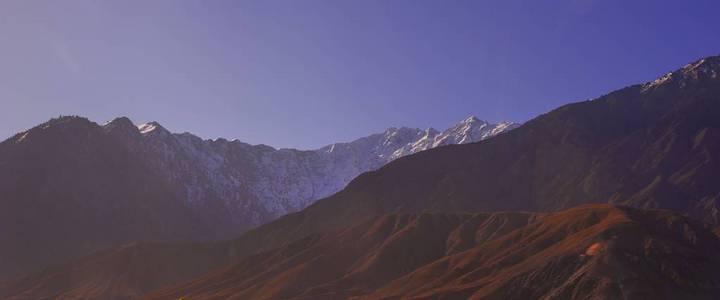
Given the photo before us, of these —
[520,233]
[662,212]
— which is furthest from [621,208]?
[520,233]

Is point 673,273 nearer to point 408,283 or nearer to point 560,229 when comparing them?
point 560,229

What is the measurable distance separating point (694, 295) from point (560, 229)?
46298 mm

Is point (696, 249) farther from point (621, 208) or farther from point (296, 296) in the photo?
point (296, 296)

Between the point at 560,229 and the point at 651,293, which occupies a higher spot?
the point at 560,229

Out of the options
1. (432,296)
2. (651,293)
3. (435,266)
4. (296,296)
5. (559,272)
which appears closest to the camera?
(651,293)

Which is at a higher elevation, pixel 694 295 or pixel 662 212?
pixel 662 212

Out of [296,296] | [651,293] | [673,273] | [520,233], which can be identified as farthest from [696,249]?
[296,296]

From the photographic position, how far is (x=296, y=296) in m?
194

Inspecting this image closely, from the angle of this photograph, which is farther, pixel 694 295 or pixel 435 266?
pixel 435 266

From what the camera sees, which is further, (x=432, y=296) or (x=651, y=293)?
(x=432, y=296)

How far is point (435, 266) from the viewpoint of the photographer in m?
178

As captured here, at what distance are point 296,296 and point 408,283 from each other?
32447mm

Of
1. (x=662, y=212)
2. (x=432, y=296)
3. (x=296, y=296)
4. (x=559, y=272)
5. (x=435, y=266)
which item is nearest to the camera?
(x=559, y=272)

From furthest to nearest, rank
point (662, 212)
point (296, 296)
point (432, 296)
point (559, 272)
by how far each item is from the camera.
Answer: point (296, 296) → point (662, 212) → point (432, 296) → point (559, 272)
